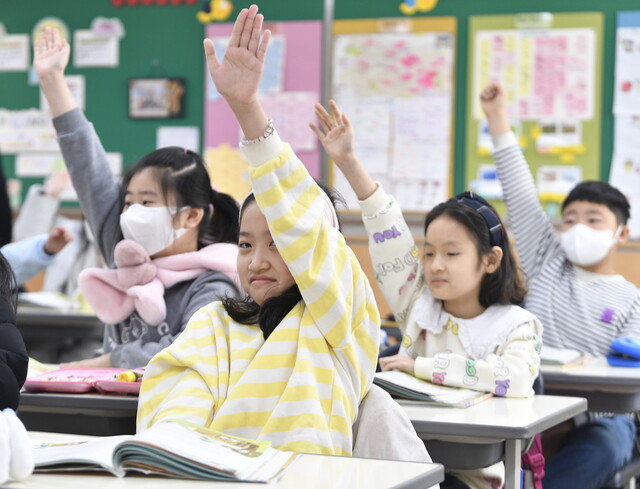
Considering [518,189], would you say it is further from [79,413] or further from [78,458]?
[78,458]

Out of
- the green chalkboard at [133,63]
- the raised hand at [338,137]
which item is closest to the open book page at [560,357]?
the raised hand at [338,137]

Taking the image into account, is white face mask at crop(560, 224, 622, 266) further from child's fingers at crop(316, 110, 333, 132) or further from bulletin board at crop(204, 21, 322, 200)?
bulletin board at crop(204, 21, 322, 200)

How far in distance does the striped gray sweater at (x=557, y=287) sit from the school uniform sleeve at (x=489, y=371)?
831 mm

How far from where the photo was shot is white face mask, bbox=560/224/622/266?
3.27 metres

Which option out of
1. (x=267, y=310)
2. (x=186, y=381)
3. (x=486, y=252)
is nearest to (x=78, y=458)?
(x=186, y=381)

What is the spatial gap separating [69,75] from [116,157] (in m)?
0.58

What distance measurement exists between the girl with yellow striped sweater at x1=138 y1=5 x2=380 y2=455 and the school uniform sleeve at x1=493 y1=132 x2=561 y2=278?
1739 mm

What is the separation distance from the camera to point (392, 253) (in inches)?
109

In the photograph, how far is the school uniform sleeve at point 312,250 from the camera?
66.1 inches

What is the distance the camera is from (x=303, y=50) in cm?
556

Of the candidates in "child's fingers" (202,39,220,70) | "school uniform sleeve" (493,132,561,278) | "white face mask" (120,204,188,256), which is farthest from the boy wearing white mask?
"child's fingers" (202,39,220,70)

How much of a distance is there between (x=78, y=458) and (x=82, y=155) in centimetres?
166

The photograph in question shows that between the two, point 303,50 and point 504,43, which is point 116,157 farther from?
point 504,43

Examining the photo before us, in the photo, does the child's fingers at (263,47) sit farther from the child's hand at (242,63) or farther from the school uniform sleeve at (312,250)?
the school uniform sleeve at (312,250)
